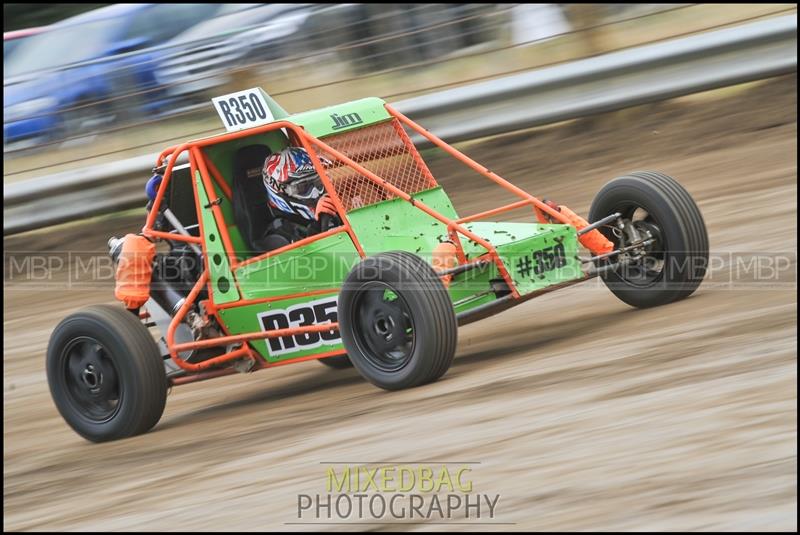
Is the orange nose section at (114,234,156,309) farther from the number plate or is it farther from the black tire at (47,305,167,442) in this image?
the number plate

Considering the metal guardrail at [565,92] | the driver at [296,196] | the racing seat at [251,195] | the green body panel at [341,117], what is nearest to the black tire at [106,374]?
the racing seat at [251,195]

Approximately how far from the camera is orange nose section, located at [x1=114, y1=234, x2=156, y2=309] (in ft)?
22.2

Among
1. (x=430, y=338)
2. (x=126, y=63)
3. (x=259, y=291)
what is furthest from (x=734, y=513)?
(x=126, y=63)

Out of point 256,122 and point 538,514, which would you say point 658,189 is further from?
point 538,514

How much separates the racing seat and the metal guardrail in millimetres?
3805

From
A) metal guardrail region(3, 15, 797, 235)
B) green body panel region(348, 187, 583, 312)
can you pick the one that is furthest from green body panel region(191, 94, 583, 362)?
metal guardrail region(3, 15, 797, 235)

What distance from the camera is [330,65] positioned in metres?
11.1

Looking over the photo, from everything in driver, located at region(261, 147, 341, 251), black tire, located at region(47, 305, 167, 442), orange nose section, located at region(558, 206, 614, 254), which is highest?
driver, located at region(261, 147, 341, 251)

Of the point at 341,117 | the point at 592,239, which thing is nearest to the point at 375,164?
the point at 341,117

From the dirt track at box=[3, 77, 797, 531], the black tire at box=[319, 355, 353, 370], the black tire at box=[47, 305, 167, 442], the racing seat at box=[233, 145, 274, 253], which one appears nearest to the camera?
the dirt track at box=[3, 77, 797, 531]

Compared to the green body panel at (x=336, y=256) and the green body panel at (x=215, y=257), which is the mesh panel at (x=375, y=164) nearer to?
the green body panel at (x=336, y=256)

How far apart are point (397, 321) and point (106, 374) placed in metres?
1.66

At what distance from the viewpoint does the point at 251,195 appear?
7.06m

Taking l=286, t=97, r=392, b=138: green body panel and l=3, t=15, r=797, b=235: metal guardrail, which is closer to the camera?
l=286, t=97, r=392, b=138: green body panel
